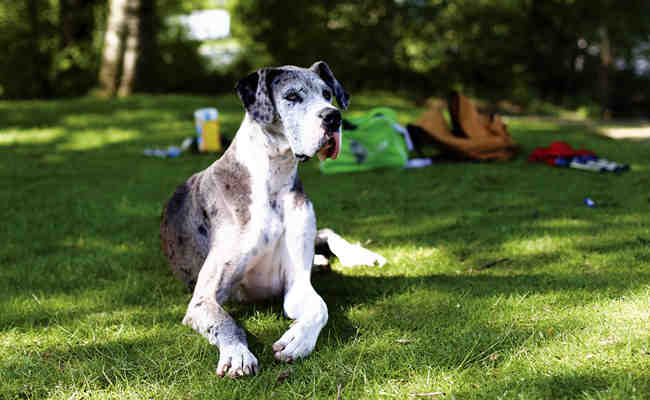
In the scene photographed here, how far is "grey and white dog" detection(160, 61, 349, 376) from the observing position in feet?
10.5

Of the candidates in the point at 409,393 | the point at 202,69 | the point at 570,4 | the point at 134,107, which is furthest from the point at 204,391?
the point at 570,4

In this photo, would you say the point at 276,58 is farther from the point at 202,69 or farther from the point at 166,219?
the point at 166,219

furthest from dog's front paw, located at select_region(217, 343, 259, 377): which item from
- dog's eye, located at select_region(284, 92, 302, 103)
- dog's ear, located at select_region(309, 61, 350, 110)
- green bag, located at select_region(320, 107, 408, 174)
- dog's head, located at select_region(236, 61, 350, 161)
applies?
green bag, located at select_region(320, 107, 408, 174)

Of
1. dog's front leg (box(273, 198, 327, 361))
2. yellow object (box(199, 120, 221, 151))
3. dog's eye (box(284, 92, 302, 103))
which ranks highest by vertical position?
dog's eye (box(284, 92, 302, 103))

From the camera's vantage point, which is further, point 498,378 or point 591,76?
point 591,76

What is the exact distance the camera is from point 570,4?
69.7ft

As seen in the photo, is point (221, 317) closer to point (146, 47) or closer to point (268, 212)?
point (268, 212)

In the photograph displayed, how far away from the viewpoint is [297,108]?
10.7 ft

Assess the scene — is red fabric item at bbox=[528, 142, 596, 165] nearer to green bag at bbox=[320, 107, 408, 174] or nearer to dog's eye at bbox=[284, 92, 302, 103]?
green bag at bbox=[320, 107, 408, 174]

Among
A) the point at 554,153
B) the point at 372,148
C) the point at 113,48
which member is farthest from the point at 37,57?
the point at 554,153

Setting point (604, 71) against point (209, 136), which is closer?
point (209, 136)

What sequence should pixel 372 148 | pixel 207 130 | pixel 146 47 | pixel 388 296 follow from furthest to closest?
pixel 146 47, pixel 207 130, pixel 372 148, pixel 388 296

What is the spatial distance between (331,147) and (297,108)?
280 millimetres

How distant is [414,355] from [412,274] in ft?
4.66
